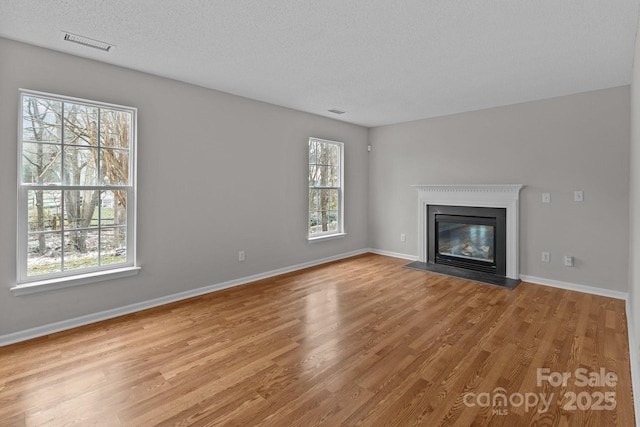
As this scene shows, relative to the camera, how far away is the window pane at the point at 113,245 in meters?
3.16

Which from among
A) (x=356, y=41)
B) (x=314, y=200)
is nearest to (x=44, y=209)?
(x=356, y=41)

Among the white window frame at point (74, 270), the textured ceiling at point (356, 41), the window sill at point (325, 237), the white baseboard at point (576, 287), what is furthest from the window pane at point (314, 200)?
the white baseboard at point (576, 287)

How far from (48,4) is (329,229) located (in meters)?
4.39

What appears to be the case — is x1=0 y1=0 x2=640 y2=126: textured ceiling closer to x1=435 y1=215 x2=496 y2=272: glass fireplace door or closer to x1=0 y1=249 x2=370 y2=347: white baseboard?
x1=435 y1=215 x2=496 y2=272: glass fireplace door

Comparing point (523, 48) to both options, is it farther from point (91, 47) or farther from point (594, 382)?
point (91, 47)

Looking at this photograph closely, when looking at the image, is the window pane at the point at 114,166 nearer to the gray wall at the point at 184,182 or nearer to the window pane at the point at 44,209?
the gray wall at the point at 184,182

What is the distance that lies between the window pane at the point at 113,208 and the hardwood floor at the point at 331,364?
39.8 inches

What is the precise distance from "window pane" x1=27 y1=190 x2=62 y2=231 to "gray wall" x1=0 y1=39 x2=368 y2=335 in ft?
0.44

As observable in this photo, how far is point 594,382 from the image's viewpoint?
6.84ft

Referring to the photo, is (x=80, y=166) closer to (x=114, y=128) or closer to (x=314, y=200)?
(x=114, y=128)

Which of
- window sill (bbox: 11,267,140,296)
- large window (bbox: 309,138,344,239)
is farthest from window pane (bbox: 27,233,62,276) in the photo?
large window (bbox: 309,138,344,239)

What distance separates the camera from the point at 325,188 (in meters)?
5.47

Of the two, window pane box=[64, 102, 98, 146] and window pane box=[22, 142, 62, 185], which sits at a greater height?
window pane box=[64, 102, 98, 146]

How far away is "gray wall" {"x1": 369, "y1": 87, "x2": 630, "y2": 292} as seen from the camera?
12.1ft
